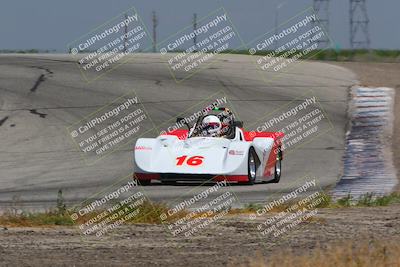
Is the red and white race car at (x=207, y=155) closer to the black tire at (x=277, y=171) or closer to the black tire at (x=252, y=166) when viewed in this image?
the black tire at (x=252, y=166)

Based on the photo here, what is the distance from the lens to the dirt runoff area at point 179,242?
1140 centimetres

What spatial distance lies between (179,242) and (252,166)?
8781 millimetres

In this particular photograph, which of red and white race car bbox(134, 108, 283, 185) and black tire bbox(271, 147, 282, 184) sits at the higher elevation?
red and white race car bbox(134, 108, 283, 185)

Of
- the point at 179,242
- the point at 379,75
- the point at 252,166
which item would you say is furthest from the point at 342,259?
the point at 379,75

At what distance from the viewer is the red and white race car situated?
21.0 m

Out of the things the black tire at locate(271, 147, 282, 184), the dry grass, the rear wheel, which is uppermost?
the dry grass

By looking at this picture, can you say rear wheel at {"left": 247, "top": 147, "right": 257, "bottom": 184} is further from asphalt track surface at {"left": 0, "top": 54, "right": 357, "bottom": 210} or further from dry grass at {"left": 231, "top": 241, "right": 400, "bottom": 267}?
dry grass at {"left": 231, "top": 241, "right": 400, "bottom": 267}

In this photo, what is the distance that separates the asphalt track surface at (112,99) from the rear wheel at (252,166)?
0.61ft

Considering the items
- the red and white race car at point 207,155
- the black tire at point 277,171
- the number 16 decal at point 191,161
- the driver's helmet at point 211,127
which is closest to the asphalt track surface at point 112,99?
the black tire at point 277,171

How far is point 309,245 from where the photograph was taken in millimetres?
12586

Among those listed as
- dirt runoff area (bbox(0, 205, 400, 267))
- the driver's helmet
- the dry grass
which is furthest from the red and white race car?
the dry grass

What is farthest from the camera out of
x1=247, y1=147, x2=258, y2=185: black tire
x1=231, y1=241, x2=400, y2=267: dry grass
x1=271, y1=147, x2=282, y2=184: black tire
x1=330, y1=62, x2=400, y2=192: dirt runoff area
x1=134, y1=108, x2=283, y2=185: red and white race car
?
x1=330, y1=62, x2=400, y2=192: dirt runoff area

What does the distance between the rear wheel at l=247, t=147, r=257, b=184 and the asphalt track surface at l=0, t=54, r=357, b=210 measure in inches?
7.3

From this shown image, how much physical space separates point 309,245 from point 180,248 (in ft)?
4.54
